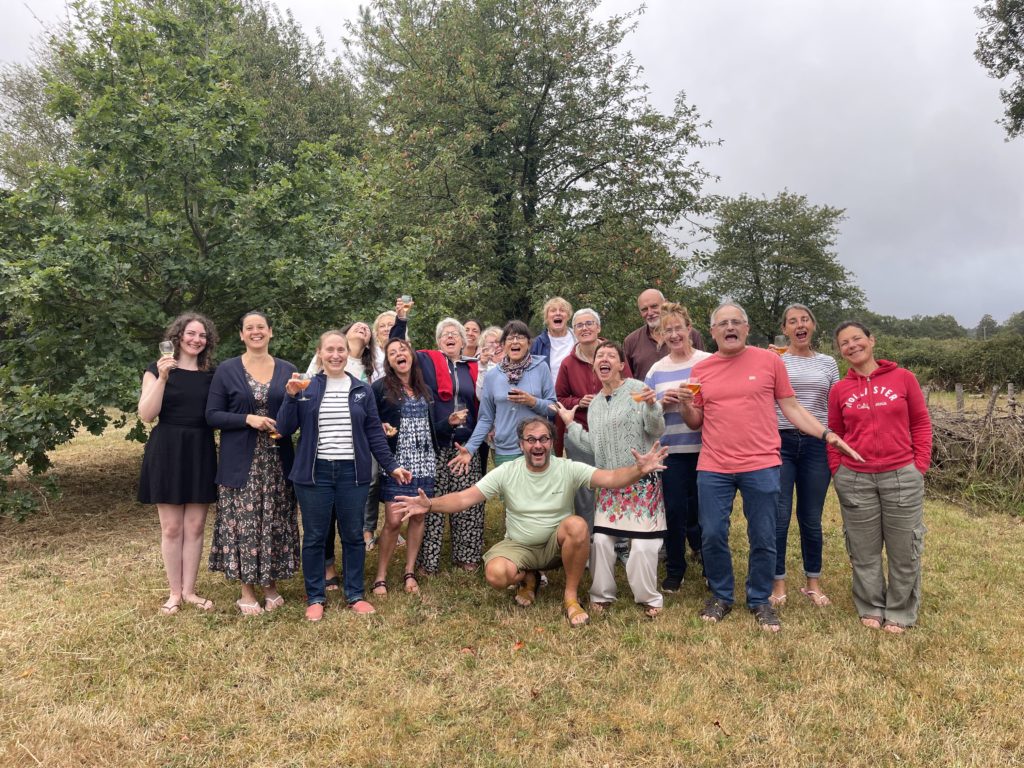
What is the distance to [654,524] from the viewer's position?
4805 mm

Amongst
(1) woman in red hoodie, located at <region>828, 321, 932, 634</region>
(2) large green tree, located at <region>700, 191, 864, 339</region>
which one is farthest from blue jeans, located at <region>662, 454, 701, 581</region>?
(2) large green tree, located at <region>700, 191, 864, 339</region>

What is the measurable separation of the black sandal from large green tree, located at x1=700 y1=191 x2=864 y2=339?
124 ft

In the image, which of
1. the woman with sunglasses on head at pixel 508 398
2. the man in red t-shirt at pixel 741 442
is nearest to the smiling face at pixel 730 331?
the man in red t-shirt at pixel 741 442

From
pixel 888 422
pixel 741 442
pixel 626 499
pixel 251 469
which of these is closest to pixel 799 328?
pixel 888 422

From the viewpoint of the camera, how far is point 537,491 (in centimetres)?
495

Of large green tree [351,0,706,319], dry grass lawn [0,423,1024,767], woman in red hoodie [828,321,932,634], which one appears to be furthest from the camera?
large green tree [351,0,706,319]

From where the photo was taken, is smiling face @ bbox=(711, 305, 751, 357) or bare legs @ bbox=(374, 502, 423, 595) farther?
bare legs @ bbox=(374, 502, 423, 595)

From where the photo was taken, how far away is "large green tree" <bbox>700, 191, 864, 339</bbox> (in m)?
40.4

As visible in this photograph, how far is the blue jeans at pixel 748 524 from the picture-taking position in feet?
14.8

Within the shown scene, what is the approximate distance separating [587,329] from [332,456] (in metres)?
2.40

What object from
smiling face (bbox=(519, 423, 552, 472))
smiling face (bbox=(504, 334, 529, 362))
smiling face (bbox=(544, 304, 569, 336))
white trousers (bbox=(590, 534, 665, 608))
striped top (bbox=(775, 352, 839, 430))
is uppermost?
smiling face (bbox=(544, 304, 569, 336))

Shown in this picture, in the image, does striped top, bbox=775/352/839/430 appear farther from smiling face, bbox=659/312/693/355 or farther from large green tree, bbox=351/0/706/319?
large green tree, bbox=351/0/706/319

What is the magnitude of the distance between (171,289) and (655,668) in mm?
7654

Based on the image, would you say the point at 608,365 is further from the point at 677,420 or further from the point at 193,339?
the point at 193,339
